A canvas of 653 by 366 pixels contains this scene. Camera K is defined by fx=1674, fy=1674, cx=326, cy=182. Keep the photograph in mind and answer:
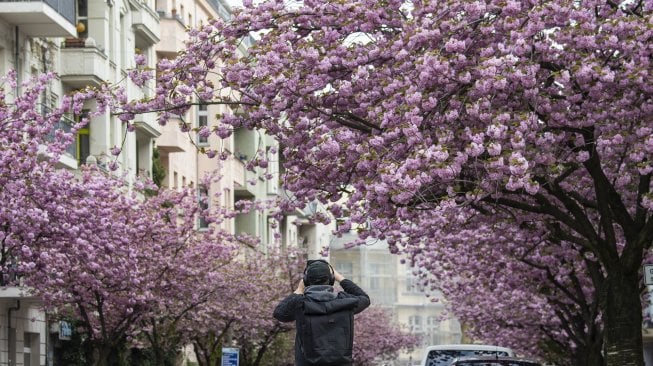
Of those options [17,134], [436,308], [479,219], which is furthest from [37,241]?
[436,308]

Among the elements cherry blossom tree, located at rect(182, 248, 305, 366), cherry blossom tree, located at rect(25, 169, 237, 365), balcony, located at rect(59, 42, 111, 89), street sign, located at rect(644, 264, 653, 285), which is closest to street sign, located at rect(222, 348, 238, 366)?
cherry blossom tree, located at rect(25, 169, 237, 365)

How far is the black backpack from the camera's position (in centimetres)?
1149

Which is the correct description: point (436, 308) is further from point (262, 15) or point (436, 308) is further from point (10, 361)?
point (262, 15)

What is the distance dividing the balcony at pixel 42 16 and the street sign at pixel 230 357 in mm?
8201

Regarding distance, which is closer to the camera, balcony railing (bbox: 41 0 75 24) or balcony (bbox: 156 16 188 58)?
balcony railing (bbox: 41 0 75 24)

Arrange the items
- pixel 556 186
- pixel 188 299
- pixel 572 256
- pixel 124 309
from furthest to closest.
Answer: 1. pixel 188 299
2. pixel 124 309
3. pixel 572 256
4. pixel 556 186

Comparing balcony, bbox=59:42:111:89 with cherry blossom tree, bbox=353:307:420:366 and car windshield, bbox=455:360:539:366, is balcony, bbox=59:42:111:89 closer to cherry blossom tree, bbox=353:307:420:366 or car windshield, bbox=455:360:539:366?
car windshield, bbox=455:360:539:366

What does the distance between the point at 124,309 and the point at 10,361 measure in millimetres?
3386

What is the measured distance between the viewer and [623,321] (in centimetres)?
2188

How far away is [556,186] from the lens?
20.9m

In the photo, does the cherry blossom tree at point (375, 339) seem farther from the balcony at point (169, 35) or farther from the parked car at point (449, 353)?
the parked car at point (449, 353)

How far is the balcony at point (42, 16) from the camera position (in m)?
36.5

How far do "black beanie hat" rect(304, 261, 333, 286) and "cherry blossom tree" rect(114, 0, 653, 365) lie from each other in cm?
578

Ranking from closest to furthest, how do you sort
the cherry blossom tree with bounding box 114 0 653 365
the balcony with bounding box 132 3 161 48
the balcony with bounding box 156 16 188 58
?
the cherry blossom tree with bounding box 114 0 653 365, the balcony with bounding box 132 3 161 48, the balcony with bounding box 156 16 188 58
